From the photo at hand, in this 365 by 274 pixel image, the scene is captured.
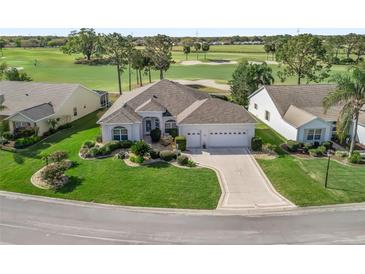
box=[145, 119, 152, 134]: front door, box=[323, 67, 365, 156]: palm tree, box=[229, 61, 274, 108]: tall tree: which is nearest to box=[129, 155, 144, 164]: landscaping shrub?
box=[145, 119, 152, 134]: front door

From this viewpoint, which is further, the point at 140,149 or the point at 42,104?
the point at 42,104

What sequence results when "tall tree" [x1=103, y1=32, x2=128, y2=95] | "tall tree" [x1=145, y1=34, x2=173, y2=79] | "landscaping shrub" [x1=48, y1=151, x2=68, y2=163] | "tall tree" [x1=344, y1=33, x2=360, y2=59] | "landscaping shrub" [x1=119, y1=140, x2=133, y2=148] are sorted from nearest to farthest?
"landscaping shrub" [x1=48, y1=151, x2=68, y2=163] < "landscaping shrub" [x1=119, y1=140, x2=133, y2=148] < "tall tree" [x1=103, y1=32, x2=128, y2=95] < "tall tree" [x1=145, y1=34, x2=173, y2=79] < "tall tree" [x1=344, y1=33, x2=360, y2=59]

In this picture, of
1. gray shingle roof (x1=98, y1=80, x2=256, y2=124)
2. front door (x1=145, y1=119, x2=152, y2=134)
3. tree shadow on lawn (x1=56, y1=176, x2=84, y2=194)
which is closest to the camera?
tree shadow on lawn (x1=56, y1=176, x2=84, y2=194)

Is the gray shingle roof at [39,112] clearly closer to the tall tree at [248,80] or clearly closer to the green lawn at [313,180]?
the green lawn at [313,180]

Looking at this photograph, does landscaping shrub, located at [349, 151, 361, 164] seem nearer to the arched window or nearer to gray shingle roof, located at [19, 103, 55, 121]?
the arched window

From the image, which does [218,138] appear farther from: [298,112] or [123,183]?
[123,183]

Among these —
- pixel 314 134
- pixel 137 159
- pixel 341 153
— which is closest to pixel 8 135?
pixel 137 159

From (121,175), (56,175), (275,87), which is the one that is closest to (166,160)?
(121,175)
